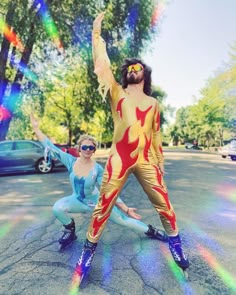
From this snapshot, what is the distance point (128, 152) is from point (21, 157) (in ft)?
33.9

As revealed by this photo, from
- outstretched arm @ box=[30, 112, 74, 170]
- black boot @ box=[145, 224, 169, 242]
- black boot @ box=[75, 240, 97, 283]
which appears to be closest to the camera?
black boot @ box=[75, 240, 97, 283]

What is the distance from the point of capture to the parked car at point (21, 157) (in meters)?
12.4

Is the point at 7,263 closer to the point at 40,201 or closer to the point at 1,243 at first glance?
the point at 1,243

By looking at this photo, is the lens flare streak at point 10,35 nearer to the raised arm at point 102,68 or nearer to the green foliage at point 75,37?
the green foliage at point 75,37

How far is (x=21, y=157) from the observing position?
41.5 ft

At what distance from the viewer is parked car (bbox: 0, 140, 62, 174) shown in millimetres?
12414

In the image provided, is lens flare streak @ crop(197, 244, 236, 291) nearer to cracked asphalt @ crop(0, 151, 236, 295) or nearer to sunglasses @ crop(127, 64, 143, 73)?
cracked asphalt @ crop(0, 151, 236, 295)

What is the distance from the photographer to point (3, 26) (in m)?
14.3

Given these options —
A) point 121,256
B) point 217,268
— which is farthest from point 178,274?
point 121,256

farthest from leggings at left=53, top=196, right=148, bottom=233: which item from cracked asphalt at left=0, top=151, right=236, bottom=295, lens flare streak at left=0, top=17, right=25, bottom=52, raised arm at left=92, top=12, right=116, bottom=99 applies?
lens flare streak at left=0, top=17, right=25, bottom=52

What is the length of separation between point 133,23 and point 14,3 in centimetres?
549

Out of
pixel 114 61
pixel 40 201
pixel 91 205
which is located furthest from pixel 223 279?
pixel 114 61

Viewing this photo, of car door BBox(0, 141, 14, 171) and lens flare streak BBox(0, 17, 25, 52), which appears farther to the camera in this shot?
lens flare streak BBox(0, 17, 25, 52)

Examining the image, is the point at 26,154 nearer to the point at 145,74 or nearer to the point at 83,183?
the point at 83,183
